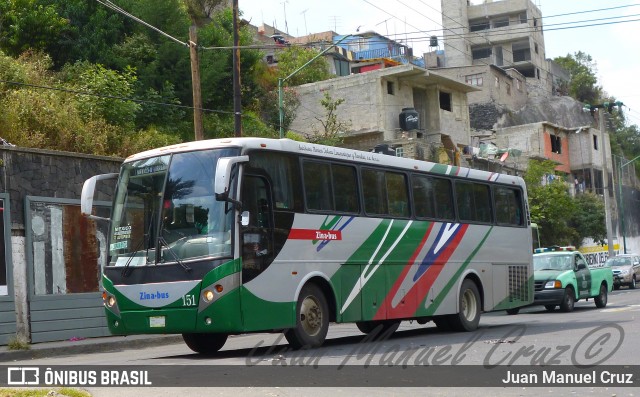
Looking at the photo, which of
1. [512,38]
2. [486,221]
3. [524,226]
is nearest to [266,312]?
[486,221]

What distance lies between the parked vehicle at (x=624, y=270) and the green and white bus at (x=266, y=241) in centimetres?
2697

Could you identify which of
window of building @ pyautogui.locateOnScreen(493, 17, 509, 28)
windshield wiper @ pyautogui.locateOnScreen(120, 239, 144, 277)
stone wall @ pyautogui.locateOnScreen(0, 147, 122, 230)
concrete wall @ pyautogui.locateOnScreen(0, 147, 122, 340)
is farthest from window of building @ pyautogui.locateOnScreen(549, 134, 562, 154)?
windshield wiper @ pyautogui.locateOnScreen(120, 239, 144, 277)

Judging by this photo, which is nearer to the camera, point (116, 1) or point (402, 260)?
point (402, 260)

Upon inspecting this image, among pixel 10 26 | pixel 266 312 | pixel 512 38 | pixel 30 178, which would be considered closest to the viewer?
pixel 266 312

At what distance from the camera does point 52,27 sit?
34312mm

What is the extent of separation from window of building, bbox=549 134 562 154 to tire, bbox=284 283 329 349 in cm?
5306

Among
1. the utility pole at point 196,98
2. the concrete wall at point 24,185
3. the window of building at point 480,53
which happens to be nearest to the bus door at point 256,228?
the concrete wall at point 24,185

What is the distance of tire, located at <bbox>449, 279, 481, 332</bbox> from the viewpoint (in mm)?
18438

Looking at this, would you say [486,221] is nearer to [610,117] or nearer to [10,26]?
[10,26]

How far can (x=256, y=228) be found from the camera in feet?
43.6

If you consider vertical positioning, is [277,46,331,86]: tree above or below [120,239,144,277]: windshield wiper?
above

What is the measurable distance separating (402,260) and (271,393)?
26.9 feet

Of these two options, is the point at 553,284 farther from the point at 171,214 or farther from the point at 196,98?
the point at 171,214

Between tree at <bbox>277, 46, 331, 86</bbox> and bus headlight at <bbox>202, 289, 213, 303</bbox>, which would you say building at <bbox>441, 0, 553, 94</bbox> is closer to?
tree at <bbox>277, 46, 331, 86</bbox>
